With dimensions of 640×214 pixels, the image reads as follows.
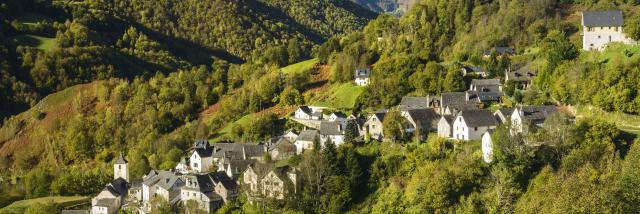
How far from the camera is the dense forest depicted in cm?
4872

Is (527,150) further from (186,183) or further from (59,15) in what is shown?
(59,15)

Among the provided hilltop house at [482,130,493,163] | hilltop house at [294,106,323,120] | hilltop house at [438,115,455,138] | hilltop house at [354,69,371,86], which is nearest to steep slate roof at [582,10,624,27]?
hilltop house at [438,115,455,138]

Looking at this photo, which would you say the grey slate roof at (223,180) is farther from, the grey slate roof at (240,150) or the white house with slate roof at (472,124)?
the white house with slate roof at (472,124)

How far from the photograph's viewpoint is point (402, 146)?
187ft

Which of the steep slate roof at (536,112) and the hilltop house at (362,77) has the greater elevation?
the hilltop house at (362,77)

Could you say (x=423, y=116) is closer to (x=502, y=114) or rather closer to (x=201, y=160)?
(x=502, y=114)

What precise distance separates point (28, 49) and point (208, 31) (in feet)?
187

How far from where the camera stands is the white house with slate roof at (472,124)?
180 feet

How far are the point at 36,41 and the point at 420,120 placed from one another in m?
110

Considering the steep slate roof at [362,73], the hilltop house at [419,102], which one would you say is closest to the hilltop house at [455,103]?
the hilltop house at [419,102]

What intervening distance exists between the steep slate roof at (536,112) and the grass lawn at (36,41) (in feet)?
372

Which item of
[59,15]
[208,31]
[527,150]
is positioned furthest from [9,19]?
[527,150]

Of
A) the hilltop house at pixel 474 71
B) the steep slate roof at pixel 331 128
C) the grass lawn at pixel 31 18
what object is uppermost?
the grass lawn at pixel 31 18

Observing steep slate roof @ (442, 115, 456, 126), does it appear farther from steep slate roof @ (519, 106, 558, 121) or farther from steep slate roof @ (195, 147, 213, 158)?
steep slate roof @ (195, 147, 213, 158)
